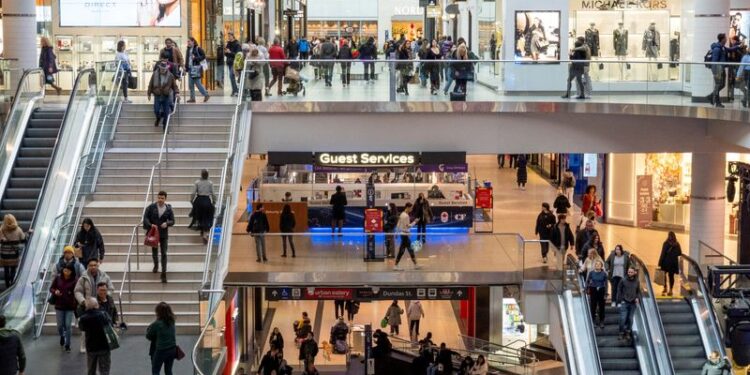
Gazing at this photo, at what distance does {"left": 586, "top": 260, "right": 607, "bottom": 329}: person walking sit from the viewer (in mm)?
21359

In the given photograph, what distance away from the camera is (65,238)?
19516 mm

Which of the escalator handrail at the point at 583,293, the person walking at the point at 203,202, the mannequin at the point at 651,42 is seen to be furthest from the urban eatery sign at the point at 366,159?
the mannequin at the point at 651,42

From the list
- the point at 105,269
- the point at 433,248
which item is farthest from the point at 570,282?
the point at 105,269

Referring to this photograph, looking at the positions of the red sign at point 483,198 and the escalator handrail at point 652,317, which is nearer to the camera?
the escalator handrail at point 652,317

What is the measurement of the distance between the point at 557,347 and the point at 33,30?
12641 millimetres

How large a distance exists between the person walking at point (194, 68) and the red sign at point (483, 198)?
808cm

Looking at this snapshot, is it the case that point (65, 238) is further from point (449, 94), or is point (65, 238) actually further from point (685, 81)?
point (685, 81)

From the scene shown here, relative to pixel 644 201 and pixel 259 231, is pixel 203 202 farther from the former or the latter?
pixel 644 201

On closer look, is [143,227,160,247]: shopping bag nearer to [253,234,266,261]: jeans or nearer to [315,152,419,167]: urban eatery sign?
[253,234,266,261]: jeans

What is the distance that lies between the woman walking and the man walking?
422 inches

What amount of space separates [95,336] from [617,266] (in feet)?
31.9

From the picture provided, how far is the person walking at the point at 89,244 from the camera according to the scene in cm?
1862

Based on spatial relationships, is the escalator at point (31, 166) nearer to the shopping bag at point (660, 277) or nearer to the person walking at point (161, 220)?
the person walking at point (161, 220)

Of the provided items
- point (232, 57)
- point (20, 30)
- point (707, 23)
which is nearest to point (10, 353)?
point (20, 30)
